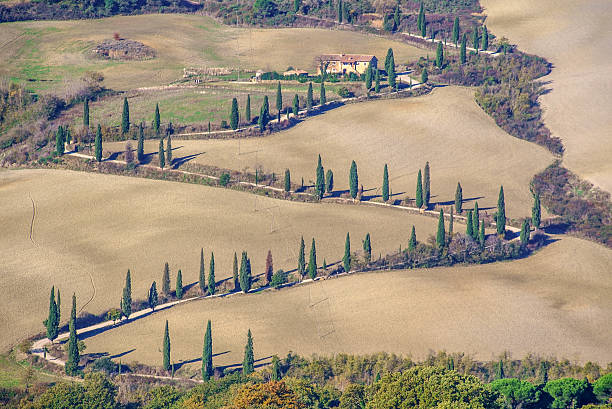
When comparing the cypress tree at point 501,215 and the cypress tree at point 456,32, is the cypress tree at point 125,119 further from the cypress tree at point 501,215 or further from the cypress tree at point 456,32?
the cypress tree at point 456,32

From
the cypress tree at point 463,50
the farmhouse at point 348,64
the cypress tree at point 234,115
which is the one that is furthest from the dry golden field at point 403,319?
the cypress tree at point 463,50

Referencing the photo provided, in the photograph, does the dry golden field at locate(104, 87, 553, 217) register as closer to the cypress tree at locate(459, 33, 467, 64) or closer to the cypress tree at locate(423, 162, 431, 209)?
the cypress tree at locate(423, 162, 431, 209)

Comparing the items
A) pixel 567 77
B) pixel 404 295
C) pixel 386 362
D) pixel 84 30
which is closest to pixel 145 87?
pixel 84 30

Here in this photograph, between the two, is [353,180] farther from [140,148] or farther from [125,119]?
[125,119]

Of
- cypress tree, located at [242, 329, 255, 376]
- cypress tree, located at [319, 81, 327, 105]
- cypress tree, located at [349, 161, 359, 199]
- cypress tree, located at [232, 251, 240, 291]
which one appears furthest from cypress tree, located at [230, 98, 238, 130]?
cypress tree, located at [242, 329, 255, 376]

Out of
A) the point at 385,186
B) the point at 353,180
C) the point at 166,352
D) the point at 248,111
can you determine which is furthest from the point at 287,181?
the point at 166,352

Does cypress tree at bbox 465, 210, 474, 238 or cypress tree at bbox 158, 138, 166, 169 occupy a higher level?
cypress tree at bbox 158, 138, 166, 169
